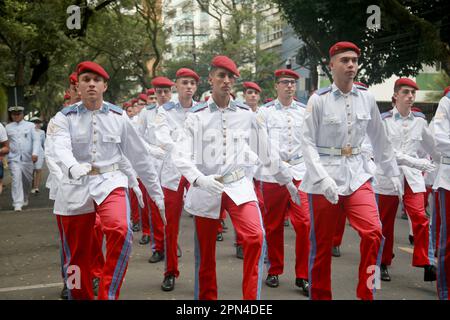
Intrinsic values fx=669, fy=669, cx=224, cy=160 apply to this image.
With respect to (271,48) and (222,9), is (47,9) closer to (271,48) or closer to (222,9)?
(222,9)

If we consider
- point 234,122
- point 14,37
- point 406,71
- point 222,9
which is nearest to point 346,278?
point 234,122

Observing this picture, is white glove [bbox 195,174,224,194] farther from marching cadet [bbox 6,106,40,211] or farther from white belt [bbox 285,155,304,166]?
marching cadet [bbox 6,106,40,211]

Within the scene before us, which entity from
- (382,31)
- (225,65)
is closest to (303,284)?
(225,65)

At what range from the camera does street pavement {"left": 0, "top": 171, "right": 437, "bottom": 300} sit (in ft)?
21.9

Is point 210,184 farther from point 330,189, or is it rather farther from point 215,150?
point 330,189

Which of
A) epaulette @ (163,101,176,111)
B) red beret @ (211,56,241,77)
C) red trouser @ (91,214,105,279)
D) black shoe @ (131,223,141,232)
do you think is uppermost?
red beret @ (211,56,241,77)

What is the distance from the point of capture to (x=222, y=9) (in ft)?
134

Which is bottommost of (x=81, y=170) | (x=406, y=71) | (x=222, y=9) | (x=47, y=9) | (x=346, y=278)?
(x=346, y=278)

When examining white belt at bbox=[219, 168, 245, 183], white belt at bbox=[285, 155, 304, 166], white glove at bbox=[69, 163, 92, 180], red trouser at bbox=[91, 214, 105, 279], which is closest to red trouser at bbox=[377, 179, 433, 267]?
white belt at bbox=[285, 155, 304, 166]

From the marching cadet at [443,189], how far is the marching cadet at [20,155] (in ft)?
33.2

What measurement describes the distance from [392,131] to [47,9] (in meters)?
14.2

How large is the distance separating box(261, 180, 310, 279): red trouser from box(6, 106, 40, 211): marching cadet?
8.18 metres

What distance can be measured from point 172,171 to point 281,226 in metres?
1.40

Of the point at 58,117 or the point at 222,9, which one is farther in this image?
the point at 222,9
